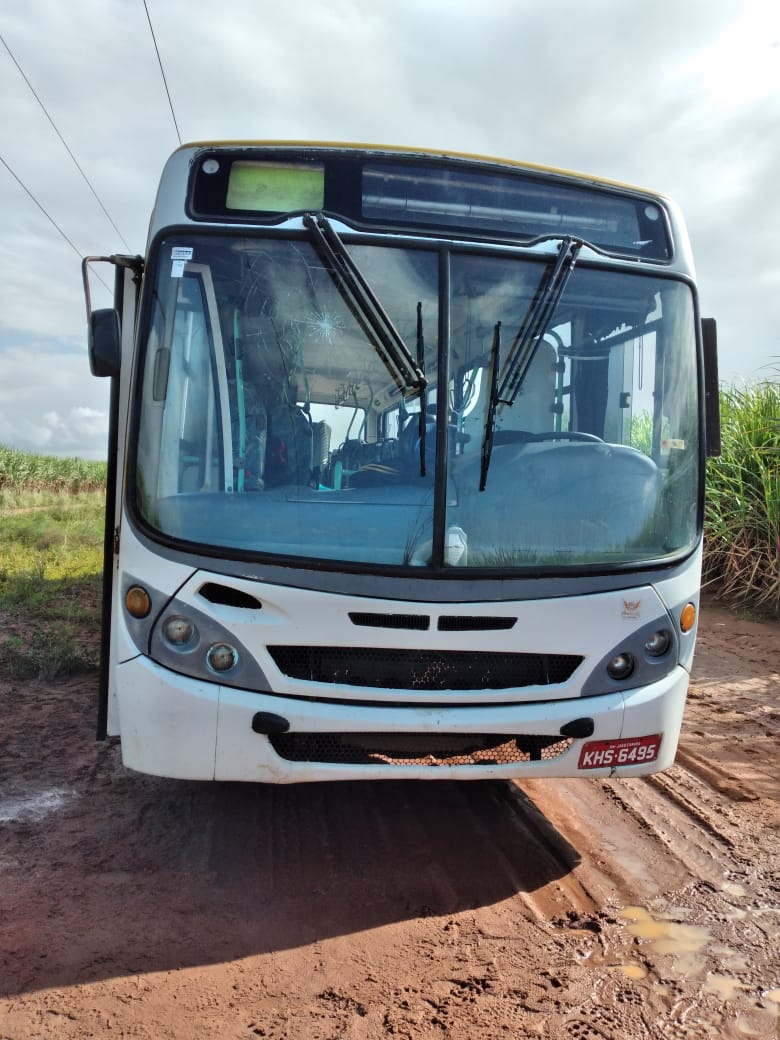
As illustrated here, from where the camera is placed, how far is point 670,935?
10.1 feet

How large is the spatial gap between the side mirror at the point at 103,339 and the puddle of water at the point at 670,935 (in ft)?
9.84

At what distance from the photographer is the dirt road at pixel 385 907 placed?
8.55 ft

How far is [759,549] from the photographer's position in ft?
33.1

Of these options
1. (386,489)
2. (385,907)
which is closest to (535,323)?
(386,489)

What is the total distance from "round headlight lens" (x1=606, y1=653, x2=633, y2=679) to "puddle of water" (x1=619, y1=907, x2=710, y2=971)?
0.89m

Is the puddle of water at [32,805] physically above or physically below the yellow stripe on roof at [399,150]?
below

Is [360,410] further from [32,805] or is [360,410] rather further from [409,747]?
[32,805]

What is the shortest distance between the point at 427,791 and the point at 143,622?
75.6 inches

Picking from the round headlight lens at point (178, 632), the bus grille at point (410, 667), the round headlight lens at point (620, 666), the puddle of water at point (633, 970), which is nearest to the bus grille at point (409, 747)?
the bus grille at point (410, 667)

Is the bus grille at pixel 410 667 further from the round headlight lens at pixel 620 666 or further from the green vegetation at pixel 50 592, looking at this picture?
the green vegetation at pixel 50 592

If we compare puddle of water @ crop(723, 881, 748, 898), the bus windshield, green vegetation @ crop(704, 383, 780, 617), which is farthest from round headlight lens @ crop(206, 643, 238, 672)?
green vegetation @ crop(704, 383, 780, 617)

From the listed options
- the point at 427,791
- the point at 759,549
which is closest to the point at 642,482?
the point at 427,791

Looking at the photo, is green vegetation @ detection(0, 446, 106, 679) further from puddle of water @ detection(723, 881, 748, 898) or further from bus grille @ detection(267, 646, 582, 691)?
puddle of water @ detection(723, 881, 748, 898)

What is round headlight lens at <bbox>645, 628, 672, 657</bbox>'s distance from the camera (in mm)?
3557
